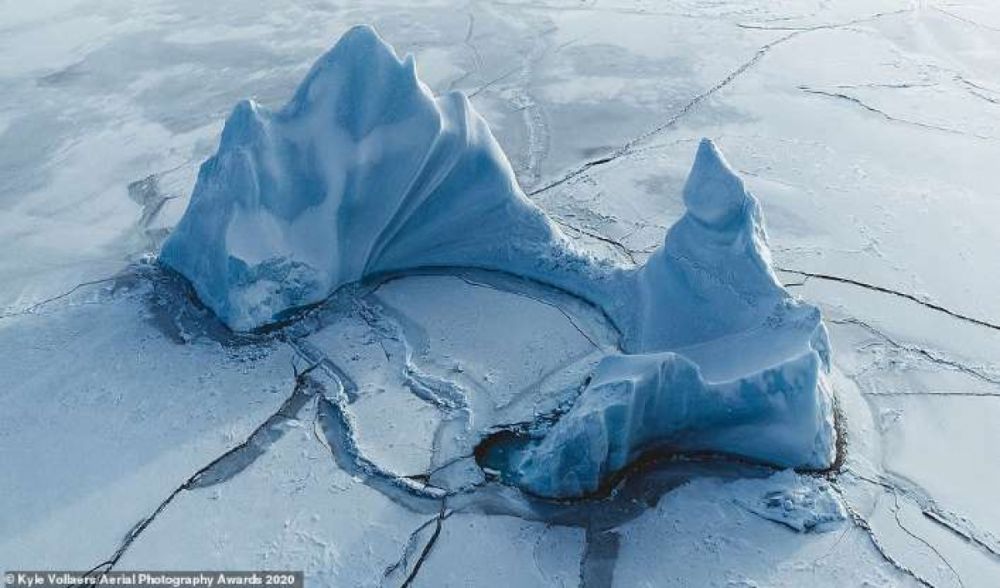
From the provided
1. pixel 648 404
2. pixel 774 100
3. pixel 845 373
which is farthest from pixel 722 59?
pixel 648 404

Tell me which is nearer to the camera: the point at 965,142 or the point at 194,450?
the point at 194,450

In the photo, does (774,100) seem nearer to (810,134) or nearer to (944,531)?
(810,134)

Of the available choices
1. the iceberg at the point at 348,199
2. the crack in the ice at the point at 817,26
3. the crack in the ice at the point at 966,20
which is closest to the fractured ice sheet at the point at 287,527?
the iceberg at the point at 348,199

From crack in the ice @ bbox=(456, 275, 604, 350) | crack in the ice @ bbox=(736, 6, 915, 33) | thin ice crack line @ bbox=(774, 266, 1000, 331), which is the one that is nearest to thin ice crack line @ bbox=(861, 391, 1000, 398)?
thin ice crack line @ bbox=(774, 266, 1000, 331)

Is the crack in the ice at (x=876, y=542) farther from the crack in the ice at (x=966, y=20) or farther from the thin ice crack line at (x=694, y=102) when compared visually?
the crack in the ice at (x=966, y=20)

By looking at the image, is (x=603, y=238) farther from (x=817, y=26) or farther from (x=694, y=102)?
(x=817, y=26)
